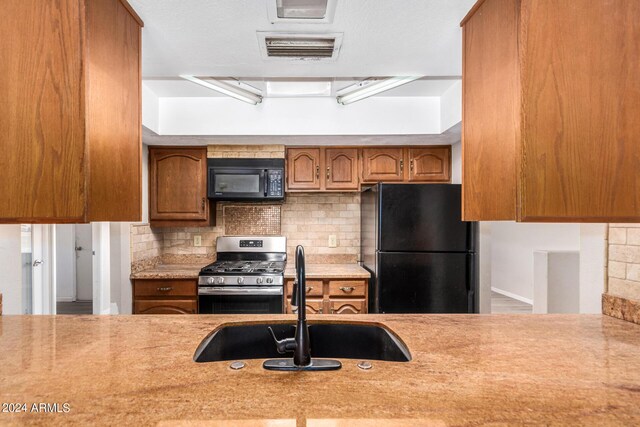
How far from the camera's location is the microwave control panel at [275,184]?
10.8ft

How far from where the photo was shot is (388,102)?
9.68 feet

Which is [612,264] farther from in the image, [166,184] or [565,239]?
[565,239]

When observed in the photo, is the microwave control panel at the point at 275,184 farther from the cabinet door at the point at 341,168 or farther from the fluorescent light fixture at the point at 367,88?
the fluorescent light fixture at the point at 367,88

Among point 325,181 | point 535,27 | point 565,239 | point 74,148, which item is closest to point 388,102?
point 325,181

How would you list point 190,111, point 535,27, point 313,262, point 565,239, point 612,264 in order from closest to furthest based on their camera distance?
point 535,27 → point 612,264 → point 190,111 → point 313,262 → point 565,239

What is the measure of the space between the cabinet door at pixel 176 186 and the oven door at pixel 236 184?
0.12m

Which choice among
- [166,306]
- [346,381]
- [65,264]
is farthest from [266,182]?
[65,264]

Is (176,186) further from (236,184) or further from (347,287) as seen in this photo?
(347,287)

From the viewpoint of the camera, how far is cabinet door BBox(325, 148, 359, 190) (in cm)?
338

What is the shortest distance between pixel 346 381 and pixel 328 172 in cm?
255

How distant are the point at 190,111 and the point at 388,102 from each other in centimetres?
165

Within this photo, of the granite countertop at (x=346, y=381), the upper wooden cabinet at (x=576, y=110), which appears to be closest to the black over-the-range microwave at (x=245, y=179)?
the granite countertop at (x=346, y=381)

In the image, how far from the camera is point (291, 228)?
3703mm

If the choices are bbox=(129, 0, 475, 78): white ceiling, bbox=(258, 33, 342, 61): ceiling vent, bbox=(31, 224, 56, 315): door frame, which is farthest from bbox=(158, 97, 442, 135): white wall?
bbox=(31, 224, 56, 315): door frame
